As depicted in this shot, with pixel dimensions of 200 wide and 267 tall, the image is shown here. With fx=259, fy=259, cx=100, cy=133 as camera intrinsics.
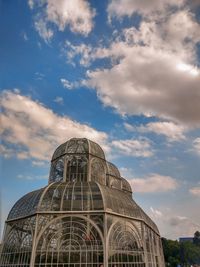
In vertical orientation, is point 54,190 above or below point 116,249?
above

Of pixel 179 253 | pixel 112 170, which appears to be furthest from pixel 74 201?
pixel 179 253

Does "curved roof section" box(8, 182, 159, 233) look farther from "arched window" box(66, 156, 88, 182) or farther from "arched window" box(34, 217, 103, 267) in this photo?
"arched window" box(66, 156, 88, 182)

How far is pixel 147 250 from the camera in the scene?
118ft

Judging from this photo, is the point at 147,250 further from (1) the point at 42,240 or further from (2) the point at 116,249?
(1) the point at 42,240

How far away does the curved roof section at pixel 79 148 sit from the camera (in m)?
48.6

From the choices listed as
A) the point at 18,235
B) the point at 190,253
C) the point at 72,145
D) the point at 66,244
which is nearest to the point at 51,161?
the point at 72,145

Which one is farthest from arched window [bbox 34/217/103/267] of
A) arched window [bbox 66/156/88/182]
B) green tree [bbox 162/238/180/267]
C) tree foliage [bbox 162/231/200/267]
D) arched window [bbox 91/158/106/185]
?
green tree [bbox 162/238/180/267]

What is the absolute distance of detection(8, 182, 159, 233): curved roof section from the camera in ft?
111

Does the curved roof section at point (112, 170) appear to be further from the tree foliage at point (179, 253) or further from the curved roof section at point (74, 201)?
the tree foliage at point (179, 253)

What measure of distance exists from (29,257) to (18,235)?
480cm

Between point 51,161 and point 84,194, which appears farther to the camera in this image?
point 51,161

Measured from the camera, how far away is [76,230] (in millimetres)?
31938

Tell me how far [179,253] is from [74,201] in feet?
228

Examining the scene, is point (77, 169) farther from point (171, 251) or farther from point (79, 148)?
point (171, 251)
